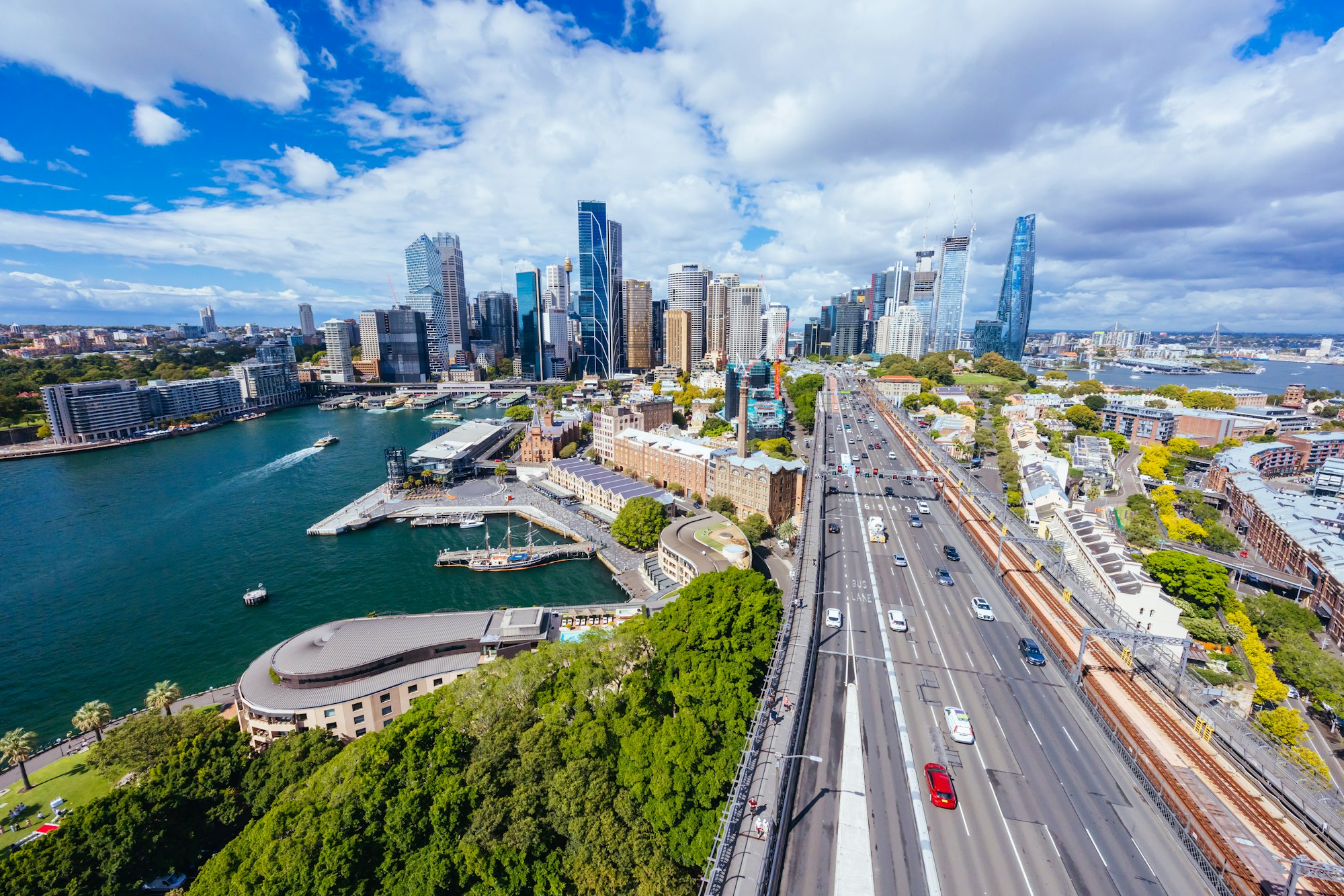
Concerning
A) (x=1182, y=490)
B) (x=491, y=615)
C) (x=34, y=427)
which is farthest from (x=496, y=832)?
(x=34, y=427)

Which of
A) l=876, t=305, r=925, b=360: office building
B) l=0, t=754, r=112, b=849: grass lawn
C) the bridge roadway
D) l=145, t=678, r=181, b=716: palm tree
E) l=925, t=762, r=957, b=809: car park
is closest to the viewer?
the bridge roadway

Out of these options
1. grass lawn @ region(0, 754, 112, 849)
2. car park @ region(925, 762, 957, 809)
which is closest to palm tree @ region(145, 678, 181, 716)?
grass lawn @ region(0, 754, 112, 849)

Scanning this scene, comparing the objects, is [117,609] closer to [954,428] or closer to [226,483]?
[226,483]

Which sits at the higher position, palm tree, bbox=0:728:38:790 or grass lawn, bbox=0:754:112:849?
palm tree, bbox=0:728:38:790

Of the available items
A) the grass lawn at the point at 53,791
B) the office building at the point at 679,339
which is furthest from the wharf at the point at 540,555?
the office building at the point at 679,339

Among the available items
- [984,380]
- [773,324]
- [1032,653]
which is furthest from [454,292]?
[1032,653]

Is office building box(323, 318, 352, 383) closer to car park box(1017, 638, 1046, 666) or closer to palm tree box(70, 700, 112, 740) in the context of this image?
palm tree box(70, 700, 112, 740)

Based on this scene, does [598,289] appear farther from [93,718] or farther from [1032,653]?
[1032,653]
